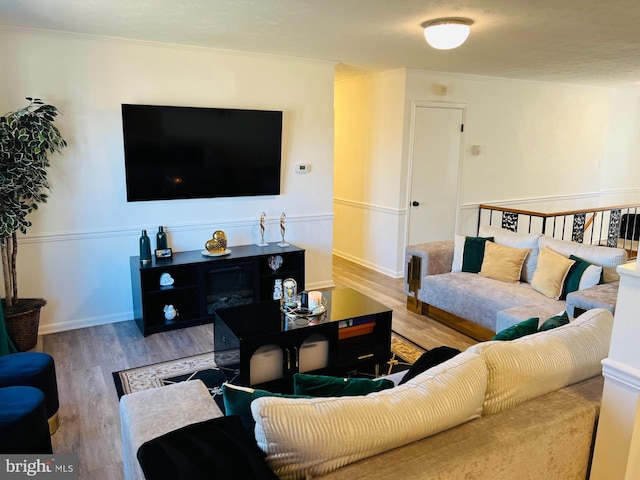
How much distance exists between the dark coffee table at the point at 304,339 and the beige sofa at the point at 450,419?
89 cm

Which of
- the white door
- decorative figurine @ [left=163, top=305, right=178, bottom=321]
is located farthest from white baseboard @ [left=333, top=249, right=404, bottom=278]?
decorative figurine @ [left=163, top=305, right=178, bottom=321]

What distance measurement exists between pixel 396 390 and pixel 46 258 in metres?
3.49

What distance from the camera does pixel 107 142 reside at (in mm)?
3955

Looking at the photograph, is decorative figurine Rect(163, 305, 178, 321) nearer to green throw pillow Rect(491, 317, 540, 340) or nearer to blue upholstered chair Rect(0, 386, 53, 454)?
blue upholstered chair Rect(0, 386, 53, 454)

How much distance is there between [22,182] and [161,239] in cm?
113

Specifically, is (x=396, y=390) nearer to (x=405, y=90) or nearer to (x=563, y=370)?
(x=563, y=370)

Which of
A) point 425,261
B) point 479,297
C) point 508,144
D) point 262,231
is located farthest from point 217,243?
point 508,144

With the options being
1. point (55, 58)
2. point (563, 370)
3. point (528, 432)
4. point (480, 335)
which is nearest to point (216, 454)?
point (528, 432)

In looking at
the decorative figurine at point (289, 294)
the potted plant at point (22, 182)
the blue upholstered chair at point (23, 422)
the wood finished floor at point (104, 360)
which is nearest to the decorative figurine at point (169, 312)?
the wood finished floor at point (104, 360)

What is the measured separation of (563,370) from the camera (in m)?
1.73

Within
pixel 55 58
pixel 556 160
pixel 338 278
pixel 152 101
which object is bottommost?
pixel 338 278

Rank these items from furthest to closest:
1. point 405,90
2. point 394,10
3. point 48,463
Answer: point 405,90, point 394,10, point 48,463

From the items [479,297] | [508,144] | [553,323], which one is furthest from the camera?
[508,144]

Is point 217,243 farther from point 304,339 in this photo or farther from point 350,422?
point 350,422
